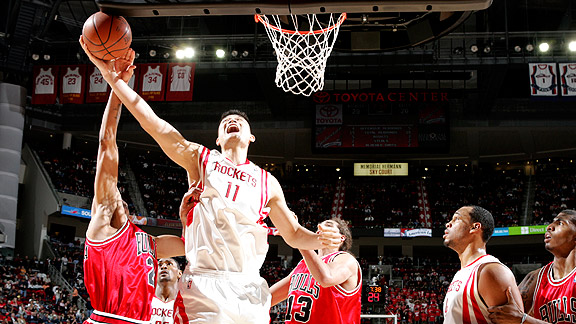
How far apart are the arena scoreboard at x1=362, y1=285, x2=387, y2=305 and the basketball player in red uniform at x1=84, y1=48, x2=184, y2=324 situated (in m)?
8.93

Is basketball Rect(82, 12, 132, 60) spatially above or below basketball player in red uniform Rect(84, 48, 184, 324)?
above

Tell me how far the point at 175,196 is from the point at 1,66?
35.9 feet

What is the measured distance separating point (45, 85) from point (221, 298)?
22533mm

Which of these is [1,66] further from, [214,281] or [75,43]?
[214,281]

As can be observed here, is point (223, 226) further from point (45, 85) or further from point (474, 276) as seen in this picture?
point (45, 85)

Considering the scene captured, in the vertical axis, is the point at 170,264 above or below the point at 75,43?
below

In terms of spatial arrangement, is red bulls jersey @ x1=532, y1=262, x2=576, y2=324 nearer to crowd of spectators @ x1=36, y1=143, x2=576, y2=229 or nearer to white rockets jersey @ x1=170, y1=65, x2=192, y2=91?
white rockets jersey @ x1=170, y1=65, x2=192, y2=91

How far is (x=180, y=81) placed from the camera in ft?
73.1

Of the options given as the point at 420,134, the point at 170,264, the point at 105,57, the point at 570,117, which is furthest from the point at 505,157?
the point at 105,57

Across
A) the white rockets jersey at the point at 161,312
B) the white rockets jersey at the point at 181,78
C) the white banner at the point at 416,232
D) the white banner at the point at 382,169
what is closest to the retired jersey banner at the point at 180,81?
the white rockets jersey at the point at 181,78

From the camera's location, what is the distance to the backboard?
4.29 m

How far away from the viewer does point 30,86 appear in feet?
80.6

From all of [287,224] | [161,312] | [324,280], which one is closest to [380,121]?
[161,312]

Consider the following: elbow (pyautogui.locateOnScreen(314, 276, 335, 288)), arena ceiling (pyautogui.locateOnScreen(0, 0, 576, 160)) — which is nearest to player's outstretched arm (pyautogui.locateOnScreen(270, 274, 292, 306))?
elbow (pyautogui.locateOnScreen(314, 276, 335, 288))
